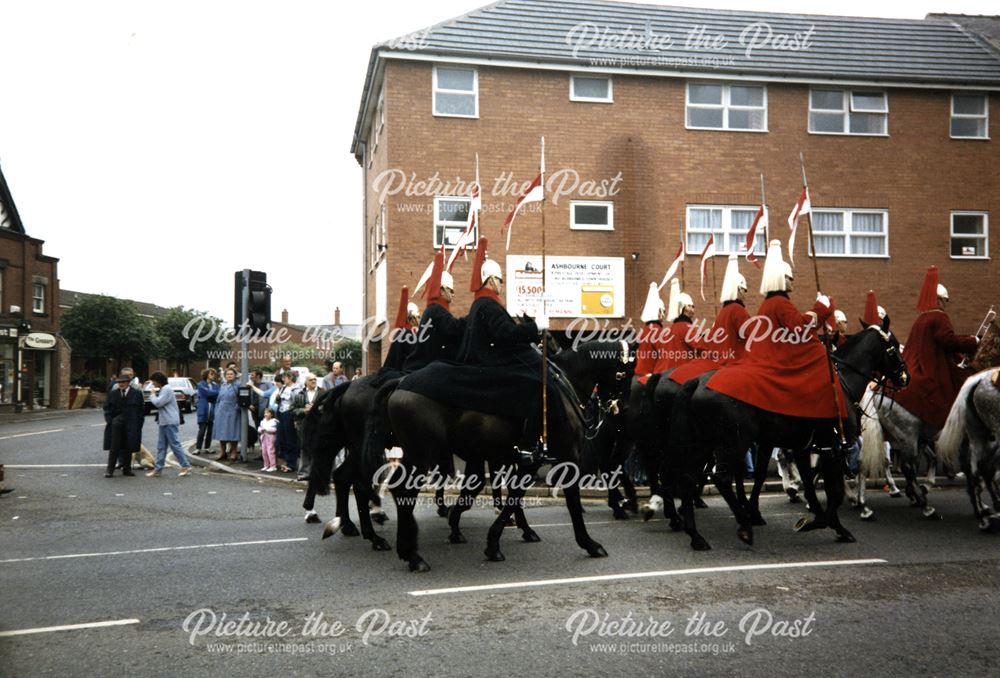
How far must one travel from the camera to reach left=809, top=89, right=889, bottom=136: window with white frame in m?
23.0

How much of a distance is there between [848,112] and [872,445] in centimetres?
1561

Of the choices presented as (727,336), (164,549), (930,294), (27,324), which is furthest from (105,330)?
(930,294)

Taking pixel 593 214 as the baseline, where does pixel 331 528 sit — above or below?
below

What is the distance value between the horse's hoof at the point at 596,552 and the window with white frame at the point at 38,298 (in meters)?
43.8

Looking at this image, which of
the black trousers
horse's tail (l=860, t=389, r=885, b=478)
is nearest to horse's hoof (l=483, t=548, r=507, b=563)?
horse's tail (l=860, t=389, r=885, b=478)

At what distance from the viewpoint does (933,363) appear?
10219 millimetres

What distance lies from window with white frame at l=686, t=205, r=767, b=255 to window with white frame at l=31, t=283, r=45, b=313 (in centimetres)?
3602

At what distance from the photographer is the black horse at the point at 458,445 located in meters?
7.36

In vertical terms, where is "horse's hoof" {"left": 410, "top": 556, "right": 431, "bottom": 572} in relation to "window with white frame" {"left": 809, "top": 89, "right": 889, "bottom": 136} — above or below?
below

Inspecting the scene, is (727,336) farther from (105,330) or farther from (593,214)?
(105,330)

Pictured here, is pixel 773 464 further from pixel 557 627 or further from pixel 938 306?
pixel 557 627

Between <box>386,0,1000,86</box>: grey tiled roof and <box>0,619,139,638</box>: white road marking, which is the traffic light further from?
→ <box>0,619,139,638</box>: white road marking

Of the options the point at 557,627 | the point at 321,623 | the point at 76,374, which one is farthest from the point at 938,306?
the point at 76,374

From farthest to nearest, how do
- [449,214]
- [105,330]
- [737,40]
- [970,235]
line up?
[105,330], [737,40], [970,235], [449,214]
